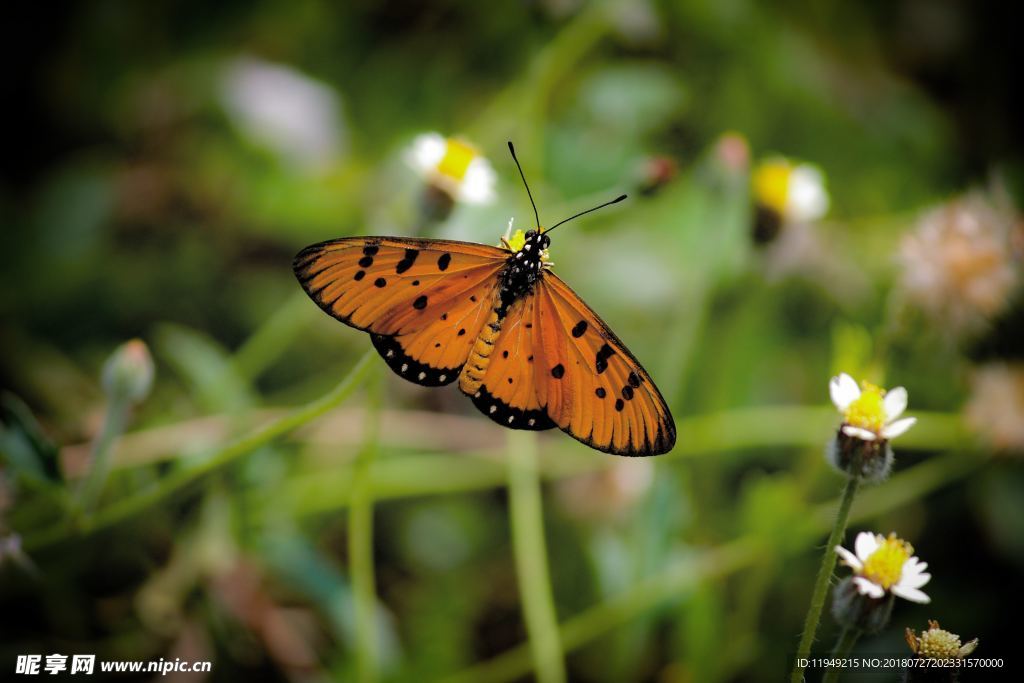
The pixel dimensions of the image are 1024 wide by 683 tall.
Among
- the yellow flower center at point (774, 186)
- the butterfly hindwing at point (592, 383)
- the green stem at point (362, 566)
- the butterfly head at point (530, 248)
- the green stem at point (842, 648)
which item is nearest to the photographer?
the green stem at point (842, 648)

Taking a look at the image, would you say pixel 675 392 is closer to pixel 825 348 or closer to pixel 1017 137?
pixel 825 348

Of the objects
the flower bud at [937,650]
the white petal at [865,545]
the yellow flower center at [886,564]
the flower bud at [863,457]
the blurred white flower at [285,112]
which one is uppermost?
the blurred white flower at [285,112]

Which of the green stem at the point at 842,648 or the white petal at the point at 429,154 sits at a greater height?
the white petal at the point at 429,154

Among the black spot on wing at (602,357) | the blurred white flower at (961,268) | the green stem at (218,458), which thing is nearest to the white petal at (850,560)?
the black spot on wing at (602,357)

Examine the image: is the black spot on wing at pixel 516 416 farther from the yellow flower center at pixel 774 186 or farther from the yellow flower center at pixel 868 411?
the yellow flower center at pixel 774 186

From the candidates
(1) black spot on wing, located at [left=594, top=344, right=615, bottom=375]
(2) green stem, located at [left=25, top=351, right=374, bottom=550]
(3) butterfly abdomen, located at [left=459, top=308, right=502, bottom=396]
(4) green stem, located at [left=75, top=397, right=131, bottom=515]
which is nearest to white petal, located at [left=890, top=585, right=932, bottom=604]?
(1) black spot on wing, located at [left=594, top=344, right=615, bottom=375]

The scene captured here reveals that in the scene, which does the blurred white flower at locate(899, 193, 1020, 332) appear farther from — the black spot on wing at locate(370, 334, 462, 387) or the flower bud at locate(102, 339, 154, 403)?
the flower bud at locate(102, 339, 154, 403)

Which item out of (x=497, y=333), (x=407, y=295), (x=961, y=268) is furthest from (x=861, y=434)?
(x=961, y=268)
